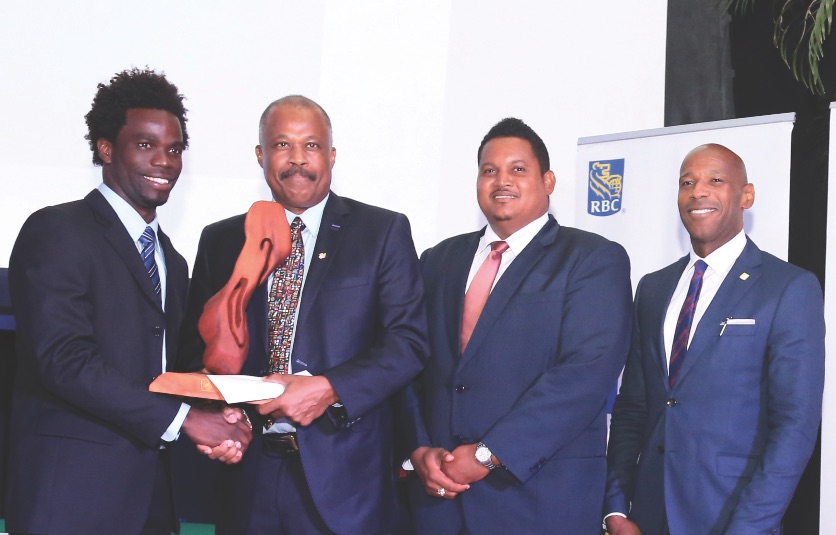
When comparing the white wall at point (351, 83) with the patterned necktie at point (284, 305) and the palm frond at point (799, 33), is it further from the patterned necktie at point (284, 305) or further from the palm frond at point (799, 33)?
the patterned necktie at point (284, 305)

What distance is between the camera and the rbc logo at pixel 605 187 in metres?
4.37

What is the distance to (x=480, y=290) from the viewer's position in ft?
9.70

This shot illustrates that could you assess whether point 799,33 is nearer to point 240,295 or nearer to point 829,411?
point 829,411

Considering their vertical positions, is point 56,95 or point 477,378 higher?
point 56,95

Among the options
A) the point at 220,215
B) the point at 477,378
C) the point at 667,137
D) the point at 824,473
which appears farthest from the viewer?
the point at 220,215

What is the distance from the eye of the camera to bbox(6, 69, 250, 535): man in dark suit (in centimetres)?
248

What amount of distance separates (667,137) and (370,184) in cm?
155

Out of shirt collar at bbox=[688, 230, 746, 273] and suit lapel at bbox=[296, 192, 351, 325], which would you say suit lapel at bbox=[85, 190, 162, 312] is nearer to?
suit lapel at bbox=[296, 192, 351, 325]

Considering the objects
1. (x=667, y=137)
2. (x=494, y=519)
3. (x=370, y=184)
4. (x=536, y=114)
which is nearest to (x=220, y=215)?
(x=370, y=184)

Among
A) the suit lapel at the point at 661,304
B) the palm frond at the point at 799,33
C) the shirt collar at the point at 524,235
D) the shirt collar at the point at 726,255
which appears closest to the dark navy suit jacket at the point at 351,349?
the shirt collar at the point at 524,235

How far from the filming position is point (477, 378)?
2.81 m

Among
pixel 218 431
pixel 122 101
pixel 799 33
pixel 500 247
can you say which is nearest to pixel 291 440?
pixel 218 431

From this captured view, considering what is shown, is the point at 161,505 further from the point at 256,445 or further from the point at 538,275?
the point at 538,275

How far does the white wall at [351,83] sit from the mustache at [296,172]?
1.85 m
